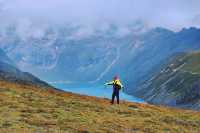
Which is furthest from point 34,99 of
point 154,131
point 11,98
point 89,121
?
point 154,131

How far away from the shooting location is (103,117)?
1804 inches

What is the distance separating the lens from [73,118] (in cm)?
4291

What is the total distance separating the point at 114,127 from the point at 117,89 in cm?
1855

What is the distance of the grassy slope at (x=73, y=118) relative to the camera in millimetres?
38094

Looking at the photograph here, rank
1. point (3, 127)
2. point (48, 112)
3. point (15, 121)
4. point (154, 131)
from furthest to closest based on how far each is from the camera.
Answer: point (48, 112)
point (154, 131)
point (15, 121)
point (3, 127)

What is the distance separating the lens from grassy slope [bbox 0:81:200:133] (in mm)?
38094

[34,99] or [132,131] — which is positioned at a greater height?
[34,99]

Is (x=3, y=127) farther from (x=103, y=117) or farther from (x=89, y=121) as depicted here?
(x=103, y=117)

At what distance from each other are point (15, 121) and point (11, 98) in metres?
14.2

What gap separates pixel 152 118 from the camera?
49.7m

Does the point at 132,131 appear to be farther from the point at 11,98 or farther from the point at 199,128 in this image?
the point at 11,98

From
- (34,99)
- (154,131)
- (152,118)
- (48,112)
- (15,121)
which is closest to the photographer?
(15,121)

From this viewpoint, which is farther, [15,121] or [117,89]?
[117,89]

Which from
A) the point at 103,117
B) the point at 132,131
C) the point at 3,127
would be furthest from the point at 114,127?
the point at 3,127
